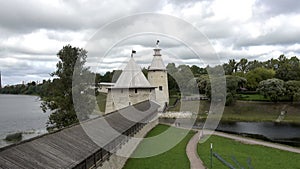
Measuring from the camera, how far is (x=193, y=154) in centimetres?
1625

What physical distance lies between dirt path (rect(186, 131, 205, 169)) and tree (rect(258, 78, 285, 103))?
2321 cm

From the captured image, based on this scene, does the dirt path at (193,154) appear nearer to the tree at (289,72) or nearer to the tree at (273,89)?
the tree at (273,89)

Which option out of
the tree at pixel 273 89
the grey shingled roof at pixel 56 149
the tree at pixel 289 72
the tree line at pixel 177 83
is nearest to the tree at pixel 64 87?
the tree line at pixel 177 83

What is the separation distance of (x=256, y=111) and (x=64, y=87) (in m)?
26.6

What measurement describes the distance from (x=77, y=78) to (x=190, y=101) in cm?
2749

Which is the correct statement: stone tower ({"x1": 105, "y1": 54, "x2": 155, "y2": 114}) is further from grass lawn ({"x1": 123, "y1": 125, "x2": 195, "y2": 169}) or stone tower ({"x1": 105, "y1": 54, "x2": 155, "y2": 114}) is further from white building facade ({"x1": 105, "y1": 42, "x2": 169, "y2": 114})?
grass lawn ({"x1": 123, "y1": 125, "x2": 195, "y2": 169})

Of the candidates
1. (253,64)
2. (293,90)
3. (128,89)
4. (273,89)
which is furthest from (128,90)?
(253,64)

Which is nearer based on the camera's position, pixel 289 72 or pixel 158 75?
pixel 158 75

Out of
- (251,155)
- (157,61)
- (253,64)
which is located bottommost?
(251,155)

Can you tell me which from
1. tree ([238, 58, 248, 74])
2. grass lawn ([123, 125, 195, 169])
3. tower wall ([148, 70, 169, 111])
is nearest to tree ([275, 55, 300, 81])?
tree ([238, 58, 248, 74])

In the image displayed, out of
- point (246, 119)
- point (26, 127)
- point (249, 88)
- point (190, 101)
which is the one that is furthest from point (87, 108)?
point (249, 88)

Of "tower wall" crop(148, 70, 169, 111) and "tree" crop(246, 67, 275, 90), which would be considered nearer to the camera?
"tower wall" crop(148, 70, 169, 111)

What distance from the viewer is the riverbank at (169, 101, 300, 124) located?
1403 inches

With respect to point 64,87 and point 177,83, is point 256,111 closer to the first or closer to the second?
point 177,83
